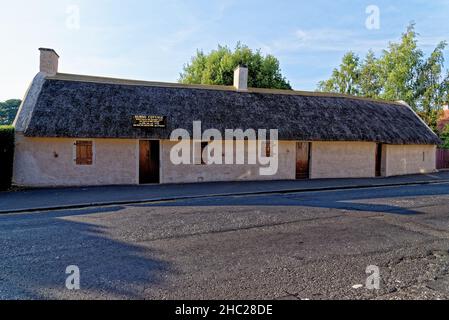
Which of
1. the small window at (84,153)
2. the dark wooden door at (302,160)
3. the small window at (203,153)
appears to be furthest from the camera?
the dark wooden door at (302,160)

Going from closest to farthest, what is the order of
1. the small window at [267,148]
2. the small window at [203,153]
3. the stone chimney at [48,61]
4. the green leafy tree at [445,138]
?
1. the stone chimney at [48,61]
2. the small window at [203,153]
3. the small window at [267,148]
4. the green leafy tree at [445,138]

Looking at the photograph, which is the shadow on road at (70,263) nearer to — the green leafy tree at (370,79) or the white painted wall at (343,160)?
the white painted wall at (343,160)

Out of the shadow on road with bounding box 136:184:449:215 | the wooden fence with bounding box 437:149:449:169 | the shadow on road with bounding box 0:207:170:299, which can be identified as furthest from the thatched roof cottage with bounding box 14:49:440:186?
the shadow on road with bounding box 0:207:170:299

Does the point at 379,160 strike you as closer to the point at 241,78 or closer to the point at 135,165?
the point at 241,78

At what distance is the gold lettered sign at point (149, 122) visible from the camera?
14.0m

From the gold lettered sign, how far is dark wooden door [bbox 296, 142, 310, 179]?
8.20 m

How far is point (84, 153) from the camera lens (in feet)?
44.6

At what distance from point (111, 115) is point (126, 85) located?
9.72 feet

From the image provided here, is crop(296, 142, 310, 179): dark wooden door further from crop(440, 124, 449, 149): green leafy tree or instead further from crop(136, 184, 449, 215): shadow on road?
crop(440, 124, 449, 149): green leafy tree

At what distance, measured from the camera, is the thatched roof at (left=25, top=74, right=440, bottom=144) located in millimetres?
13414

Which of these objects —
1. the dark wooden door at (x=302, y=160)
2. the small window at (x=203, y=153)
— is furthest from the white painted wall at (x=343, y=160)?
the small window at (x=203, y=153)

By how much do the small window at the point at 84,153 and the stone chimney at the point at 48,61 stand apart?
16.2 feet

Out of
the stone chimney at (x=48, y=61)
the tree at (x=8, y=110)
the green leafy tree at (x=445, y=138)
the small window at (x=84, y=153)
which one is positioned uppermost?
the tree at (x=8, y=110)

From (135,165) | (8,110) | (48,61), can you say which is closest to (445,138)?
(135,165)
